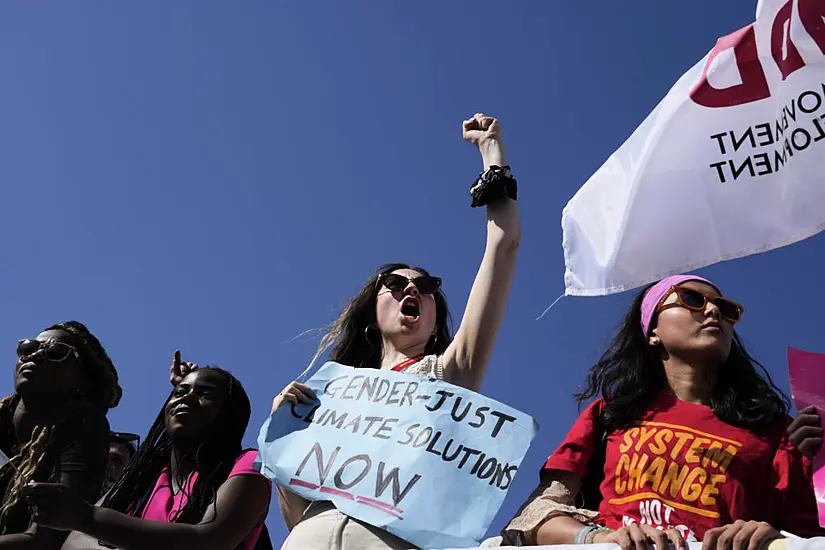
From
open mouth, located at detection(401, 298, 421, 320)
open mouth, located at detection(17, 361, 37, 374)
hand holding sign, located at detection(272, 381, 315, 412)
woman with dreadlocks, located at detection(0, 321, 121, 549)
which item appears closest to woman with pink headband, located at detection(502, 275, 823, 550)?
open mouth, located at detection(401, 298, 421, 320)

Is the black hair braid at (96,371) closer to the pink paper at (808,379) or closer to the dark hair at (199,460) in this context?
the dark hair at (199,460)

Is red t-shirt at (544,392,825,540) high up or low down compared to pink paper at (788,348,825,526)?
down

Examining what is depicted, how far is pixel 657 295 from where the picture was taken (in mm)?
4566

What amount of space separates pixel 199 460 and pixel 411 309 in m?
1.10

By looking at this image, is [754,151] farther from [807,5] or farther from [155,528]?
[155,528]

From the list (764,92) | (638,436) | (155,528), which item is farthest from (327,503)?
(764,92)

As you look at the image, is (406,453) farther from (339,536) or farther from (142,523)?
(142,523)

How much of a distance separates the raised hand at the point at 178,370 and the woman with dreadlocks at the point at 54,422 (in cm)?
37

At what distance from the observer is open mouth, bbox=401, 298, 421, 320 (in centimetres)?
471

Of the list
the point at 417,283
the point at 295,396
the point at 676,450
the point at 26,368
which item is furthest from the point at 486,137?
the point at 26,368

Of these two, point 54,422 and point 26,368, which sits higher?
point 26,368

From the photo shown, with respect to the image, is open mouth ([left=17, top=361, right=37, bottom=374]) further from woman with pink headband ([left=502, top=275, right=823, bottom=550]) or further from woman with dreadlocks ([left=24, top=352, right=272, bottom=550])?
woman with pink headband ([left=502, top=275, right=823, bottom=550])

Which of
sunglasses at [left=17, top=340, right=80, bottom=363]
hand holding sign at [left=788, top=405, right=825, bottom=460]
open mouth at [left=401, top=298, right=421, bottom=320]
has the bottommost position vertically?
sunglasses at [left=17, top=340, right=80, bottom=363]

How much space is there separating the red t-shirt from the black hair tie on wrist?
103cm
